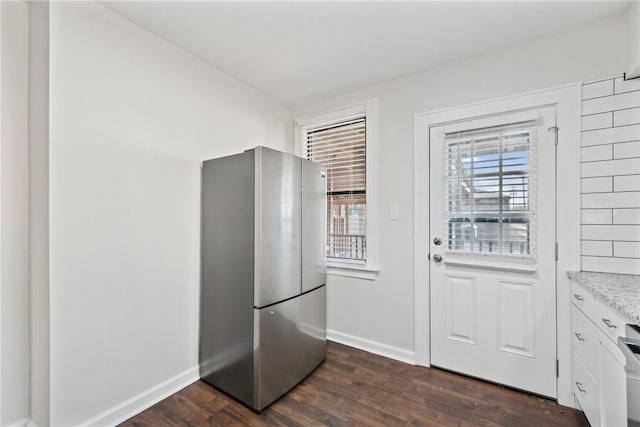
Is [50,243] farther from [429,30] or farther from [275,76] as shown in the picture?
[429,30]

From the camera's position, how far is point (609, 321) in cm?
126

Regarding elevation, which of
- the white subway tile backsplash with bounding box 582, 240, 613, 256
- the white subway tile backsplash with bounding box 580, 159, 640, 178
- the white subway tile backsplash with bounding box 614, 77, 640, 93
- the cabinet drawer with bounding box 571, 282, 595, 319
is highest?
the white subway tile backsplash with bounding box 614, 77, 640, 93

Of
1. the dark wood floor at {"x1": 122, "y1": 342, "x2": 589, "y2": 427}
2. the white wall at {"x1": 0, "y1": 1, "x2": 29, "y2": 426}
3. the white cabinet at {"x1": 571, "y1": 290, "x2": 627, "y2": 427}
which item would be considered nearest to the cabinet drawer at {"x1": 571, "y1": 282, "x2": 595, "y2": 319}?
the white cabinet at {"x1": 571, "y1": 290, "x2": 627, "y2": 427}

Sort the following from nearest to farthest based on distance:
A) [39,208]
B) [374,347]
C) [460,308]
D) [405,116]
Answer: [39,208] < [460,308] < [405,116] < [374,347]

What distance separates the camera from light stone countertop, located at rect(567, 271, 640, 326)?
113 cm

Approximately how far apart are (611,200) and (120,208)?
3.07m

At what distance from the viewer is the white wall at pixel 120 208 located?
1.52m

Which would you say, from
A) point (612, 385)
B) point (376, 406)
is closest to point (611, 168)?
point (612, 385)

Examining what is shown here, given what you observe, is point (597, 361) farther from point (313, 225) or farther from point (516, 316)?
point (313, 225)

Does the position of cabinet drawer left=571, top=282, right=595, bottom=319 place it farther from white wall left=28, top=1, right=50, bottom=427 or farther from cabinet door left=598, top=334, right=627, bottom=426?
white wall left=28, top=1, right=50, bottom=427

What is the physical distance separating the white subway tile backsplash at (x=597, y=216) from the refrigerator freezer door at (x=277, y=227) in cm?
192

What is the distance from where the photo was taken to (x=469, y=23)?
71.4 inches

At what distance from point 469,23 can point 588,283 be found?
173 cm

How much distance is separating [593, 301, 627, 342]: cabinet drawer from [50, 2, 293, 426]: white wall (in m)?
2.47
